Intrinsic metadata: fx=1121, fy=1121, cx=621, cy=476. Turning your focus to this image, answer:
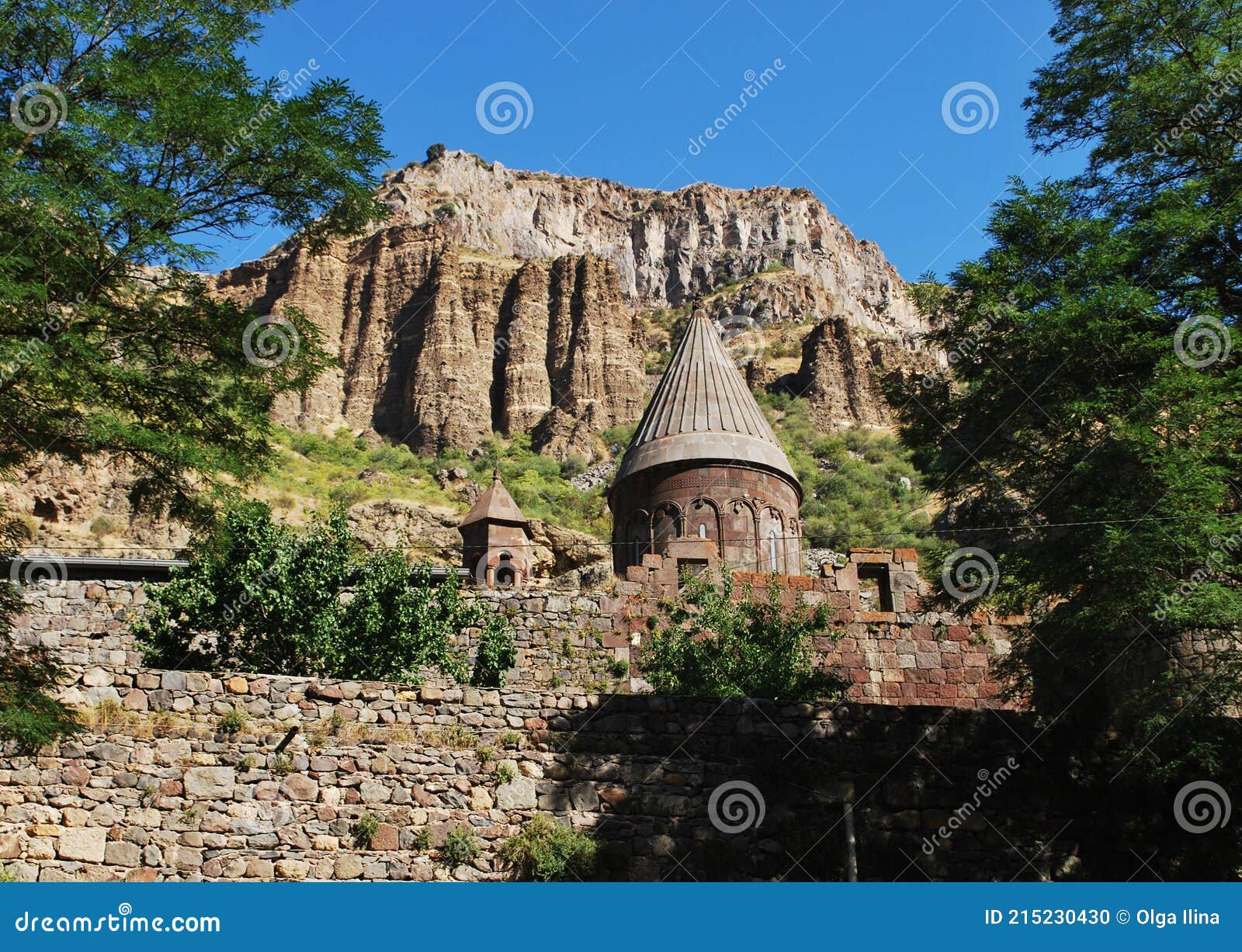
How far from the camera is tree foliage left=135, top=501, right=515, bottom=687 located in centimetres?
1227

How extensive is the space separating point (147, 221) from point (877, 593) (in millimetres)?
11818

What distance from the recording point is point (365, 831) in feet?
30.5

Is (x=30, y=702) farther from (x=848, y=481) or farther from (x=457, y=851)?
(x=848, y=481)

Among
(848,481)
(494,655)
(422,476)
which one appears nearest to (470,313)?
(422,476)

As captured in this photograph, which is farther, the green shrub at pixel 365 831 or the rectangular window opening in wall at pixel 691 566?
the rectangular window opening in wall at pixel 691 566

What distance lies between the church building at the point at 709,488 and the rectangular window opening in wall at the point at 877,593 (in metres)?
1.56

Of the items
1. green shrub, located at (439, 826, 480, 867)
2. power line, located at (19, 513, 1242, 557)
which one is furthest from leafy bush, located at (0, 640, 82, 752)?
green shrub, located at (439, 826, 480, 867)

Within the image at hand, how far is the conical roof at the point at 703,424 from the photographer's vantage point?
62.6 feet

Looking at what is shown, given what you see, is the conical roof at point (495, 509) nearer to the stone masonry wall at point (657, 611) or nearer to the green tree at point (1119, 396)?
the stone masonry wall at point (657, 611)

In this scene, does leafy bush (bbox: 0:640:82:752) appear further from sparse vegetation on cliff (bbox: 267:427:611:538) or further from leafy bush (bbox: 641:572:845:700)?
sparse vegetation on cliff (bbox: 267:427:611:538)

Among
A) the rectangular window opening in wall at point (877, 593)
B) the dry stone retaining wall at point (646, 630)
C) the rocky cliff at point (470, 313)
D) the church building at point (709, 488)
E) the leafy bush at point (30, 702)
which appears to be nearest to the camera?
the leafy bush at point (30, 702)

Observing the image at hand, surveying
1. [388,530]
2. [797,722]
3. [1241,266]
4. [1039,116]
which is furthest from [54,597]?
[388,530]

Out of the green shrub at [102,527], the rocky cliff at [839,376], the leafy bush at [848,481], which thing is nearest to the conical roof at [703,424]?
the leafy bush at [848,481]

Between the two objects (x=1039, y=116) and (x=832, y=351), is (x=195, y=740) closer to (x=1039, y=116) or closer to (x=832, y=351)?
(x=1039, y=116)
